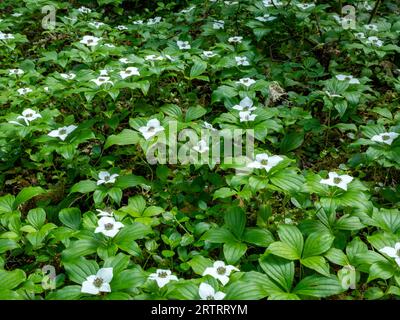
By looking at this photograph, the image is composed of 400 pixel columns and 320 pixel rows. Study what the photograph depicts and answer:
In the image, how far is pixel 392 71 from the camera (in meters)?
4.28

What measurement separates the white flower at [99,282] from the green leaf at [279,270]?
754 millimetres

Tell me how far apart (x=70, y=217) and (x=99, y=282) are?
66 centimetres

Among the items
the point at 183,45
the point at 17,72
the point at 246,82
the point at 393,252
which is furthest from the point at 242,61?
the point at 393,252

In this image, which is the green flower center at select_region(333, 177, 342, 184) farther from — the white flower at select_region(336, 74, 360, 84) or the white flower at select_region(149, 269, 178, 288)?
the white flower at select_region(336, 74, 360, 84)

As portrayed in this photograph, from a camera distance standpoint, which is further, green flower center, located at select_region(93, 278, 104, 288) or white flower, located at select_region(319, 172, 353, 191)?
white flower, located at select_region(319, 172, 353, 191)

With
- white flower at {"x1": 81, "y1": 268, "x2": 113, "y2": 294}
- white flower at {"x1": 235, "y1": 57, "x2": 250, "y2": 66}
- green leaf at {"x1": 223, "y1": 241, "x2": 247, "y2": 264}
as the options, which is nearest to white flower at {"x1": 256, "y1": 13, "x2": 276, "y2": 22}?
white flower at {"x1": 235, "y1": 57, "x2": 250, "y2": 66}

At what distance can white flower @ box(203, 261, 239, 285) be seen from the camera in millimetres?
2139

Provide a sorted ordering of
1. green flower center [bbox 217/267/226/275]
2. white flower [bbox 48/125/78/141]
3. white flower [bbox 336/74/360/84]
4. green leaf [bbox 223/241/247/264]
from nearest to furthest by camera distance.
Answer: green flower center [bbox 217/267/226/275]
green leaf [bbox 223/241/247/264]
white flower [bbox 48/125/78/141]
white flower [bbox 336/74/360/84]

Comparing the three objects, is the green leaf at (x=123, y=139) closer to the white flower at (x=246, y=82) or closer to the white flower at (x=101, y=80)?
the white flower at (x=101, y=80)

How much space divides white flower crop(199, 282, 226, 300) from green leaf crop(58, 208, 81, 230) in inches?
37.4

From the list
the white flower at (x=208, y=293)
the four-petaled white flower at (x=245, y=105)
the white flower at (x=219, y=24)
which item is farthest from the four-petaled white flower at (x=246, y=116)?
the white flower at (x=219, y=24)

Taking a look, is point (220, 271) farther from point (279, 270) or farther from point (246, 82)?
point (246, 82)
